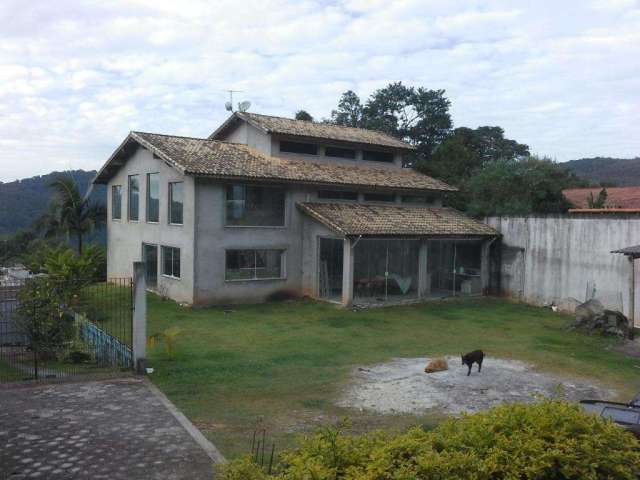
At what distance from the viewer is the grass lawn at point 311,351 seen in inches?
408

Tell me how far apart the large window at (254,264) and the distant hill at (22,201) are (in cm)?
4011

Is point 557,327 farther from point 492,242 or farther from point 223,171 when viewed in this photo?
point 223,171

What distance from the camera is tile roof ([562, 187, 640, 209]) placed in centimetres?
3475

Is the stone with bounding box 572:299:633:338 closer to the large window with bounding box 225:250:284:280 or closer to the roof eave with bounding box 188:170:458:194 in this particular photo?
the roof eave with bounding box 188:170:458:194

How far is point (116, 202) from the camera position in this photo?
29.5 metres

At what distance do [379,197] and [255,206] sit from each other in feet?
21.8

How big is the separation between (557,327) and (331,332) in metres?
8.21

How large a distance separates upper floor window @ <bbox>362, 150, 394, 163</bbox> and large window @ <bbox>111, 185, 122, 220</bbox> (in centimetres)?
1257

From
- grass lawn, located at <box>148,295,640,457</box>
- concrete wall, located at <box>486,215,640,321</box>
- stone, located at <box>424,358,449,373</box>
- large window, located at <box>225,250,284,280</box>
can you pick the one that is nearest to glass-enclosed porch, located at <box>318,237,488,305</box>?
grass lawn, located at <box>148,295,640,457</box>

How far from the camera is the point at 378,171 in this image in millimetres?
28906

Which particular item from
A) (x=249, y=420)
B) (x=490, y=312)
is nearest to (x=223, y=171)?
(x=490, y=312)

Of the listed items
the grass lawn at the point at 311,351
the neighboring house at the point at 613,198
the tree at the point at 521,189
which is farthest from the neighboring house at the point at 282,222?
the neighboring house at the point at 613,198

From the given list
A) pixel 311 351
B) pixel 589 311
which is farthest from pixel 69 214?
pixel 589 311

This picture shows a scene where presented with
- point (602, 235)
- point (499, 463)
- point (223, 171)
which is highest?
point (223, 171)
